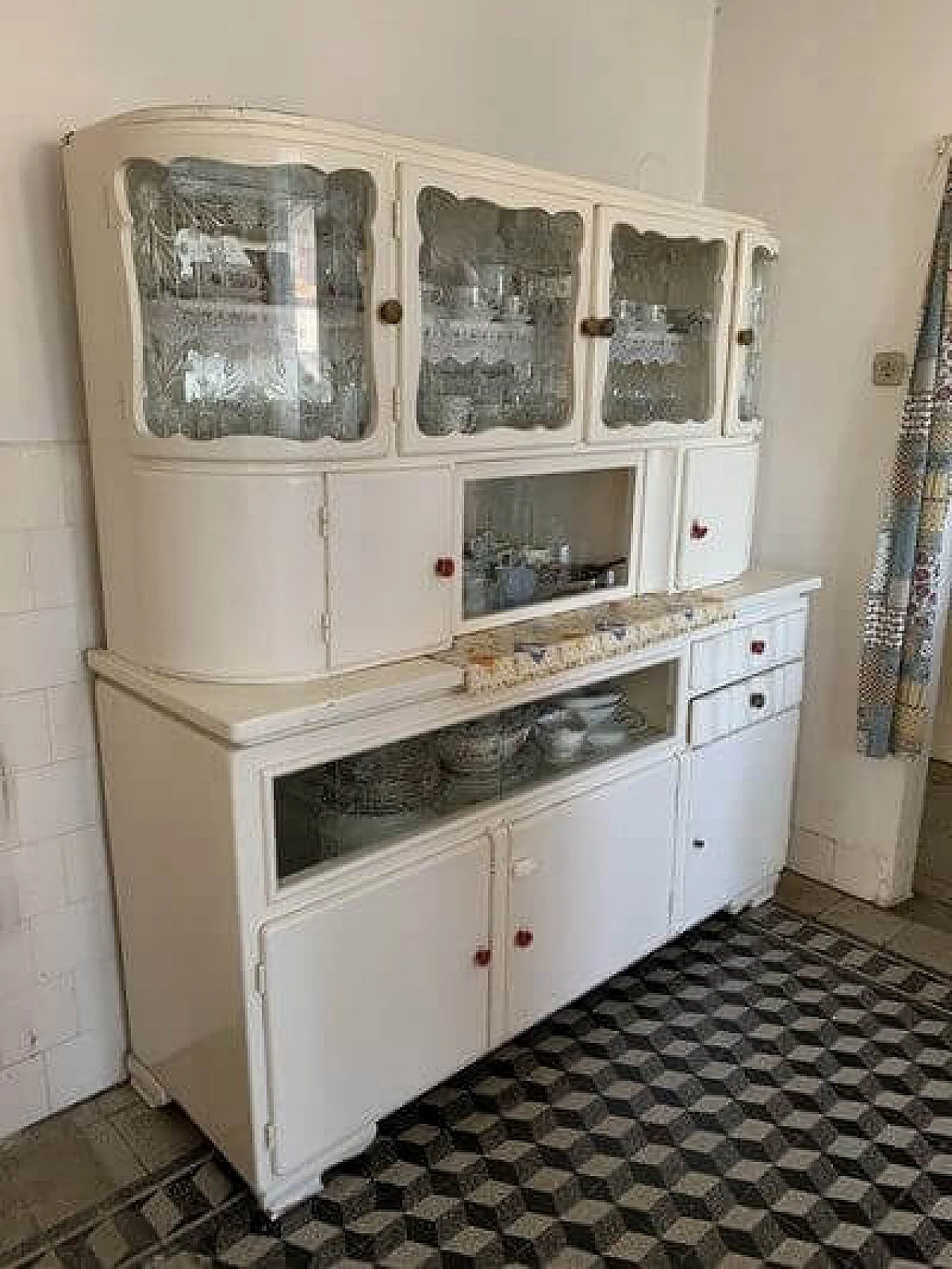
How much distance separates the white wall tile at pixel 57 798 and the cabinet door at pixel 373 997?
52 centimetres

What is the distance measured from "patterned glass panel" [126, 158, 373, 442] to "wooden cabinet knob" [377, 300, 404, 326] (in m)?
0.03

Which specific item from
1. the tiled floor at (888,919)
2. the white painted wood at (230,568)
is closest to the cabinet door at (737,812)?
the tiled floor at (888,919)

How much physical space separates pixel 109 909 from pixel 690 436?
1.55 metres

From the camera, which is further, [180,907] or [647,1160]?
[647,1160]

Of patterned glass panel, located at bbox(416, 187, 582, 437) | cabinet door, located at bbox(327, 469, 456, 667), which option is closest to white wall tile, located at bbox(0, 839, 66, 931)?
cabinet door, located at bbox(327, 469, 456, 667)

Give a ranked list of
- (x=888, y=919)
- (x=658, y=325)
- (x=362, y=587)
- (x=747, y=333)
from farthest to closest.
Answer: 1. (x=888, y=919)
2. (x=747, y=333)
3. (x=658, y=325)
4. (x=362, y=587)

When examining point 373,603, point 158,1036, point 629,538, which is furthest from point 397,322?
point 158,1036

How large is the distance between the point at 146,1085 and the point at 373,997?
1.89 feet

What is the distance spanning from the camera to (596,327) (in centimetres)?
193

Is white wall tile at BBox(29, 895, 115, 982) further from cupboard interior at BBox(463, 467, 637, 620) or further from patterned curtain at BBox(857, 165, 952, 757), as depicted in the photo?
patterned curtain at BBox(857, 165, 952, 757)

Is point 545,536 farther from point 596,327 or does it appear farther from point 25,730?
point 25,730

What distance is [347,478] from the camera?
5.20ft

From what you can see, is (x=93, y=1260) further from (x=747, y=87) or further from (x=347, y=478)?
(x=747, y=87)

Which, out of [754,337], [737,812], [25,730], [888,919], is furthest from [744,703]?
[25,730]
